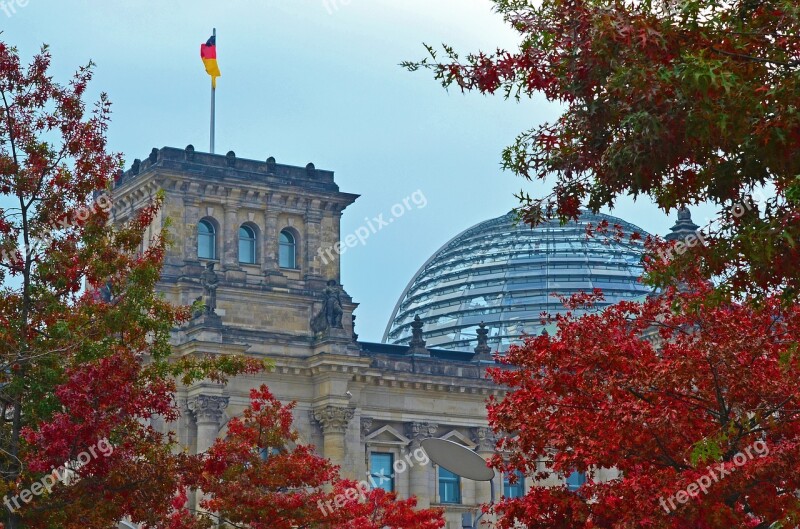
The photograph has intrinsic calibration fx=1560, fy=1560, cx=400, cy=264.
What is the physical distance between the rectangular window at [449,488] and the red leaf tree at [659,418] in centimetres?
4393

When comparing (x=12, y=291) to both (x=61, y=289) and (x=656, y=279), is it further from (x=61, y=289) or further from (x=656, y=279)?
(x=656, y=279)

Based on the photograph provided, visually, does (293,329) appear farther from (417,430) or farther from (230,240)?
(417,430)

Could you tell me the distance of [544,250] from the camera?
115188mm

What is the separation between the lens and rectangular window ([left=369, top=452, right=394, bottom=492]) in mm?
70188

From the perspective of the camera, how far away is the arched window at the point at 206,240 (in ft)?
224

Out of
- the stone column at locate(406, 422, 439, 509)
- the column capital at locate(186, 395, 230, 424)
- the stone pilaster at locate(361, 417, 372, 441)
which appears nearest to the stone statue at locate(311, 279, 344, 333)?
the stone pilaster at locate(361, 417, 372, 441)

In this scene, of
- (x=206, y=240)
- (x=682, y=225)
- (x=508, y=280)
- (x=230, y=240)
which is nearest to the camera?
(x=206, y=240)

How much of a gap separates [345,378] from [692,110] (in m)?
53.7

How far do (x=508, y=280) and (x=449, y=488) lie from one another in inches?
1668

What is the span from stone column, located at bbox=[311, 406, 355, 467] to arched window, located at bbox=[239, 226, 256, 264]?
760 centimetres

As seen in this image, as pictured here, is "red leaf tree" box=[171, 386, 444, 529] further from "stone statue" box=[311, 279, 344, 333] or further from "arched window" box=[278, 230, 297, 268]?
"arched window" box=[278, 230, 297, 268]

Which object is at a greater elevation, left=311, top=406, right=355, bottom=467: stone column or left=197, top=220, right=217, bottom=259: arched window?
left=197, top=220, right=217, bottom=259: arched window

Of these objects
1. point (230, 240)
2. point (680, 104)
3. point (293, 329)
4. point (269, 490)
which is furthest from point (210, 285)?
point (680, 104)

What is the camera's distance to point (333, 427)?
6738 cm
